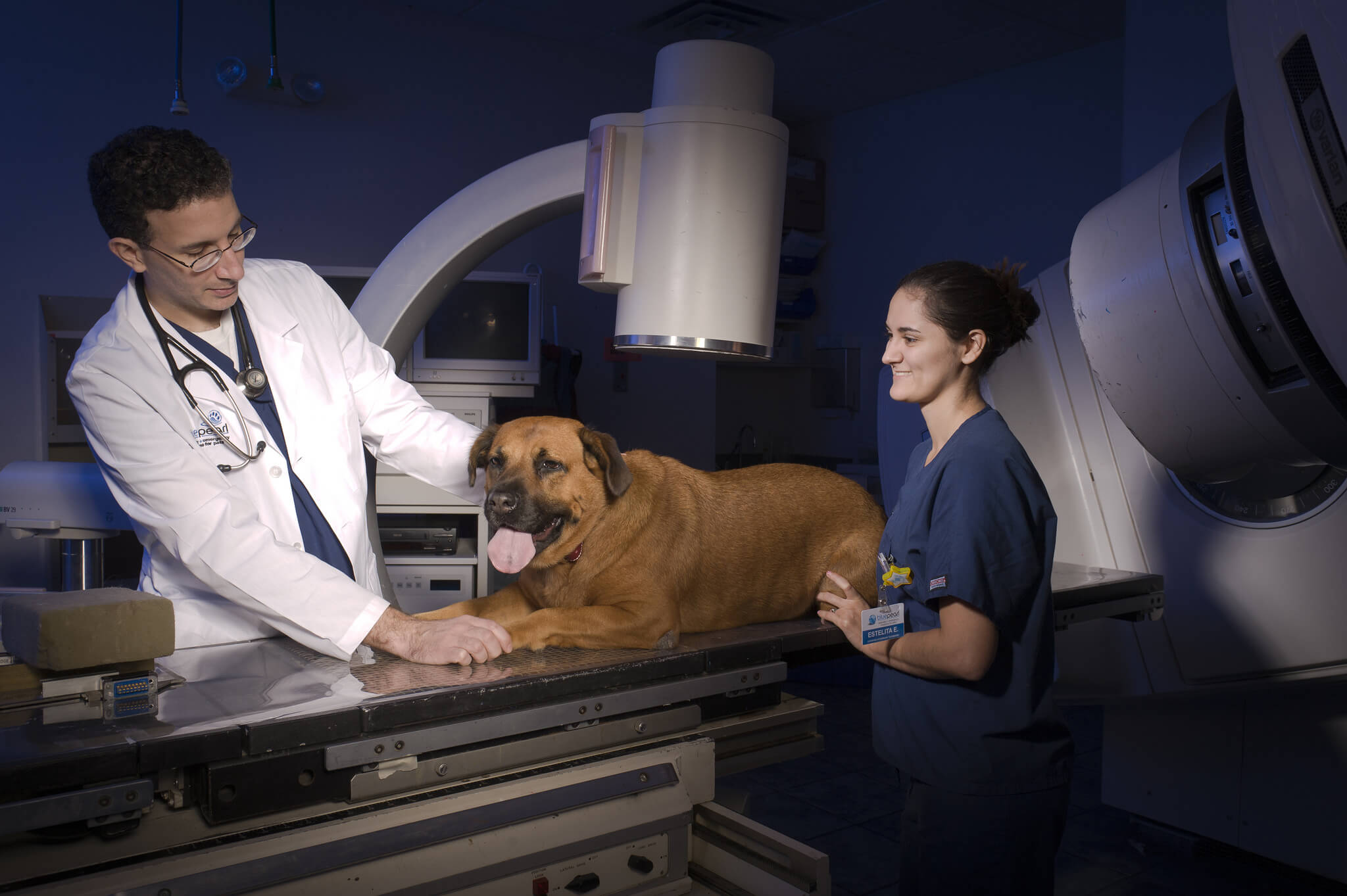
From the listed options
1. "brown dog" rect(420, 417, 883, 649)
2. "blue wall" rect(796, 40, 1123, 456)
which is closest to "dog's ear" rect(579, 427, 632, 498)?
"brown dog" rect(420, 417, 883, 649)

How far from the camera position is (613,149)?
1798 mm

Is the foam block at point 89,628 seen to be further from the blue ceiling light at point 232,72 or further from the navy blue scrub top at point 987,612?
the blue ceiling light at point 232,72

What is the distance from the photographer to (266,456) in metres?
1.82

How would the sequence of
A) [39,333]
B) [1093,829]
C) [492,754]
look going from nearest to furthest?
[492,754], [1093,829], [39,333]

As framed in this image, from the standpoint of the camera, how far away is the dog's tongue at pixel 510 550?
167cm

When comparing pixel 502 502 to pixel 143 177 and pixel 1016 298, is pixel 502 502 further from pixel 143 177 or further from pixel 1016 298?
pixel 1016 298

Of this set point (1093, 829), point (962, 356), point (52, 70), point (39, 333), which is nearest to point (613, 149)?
point (962, 356)

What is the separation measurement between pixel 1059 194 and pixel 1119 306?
4845mm

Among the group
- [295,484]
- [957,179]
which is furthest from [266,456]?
[957,179]

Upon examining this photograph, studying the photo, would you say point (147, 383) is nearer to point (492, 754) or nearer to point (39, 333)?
point (492, 754)

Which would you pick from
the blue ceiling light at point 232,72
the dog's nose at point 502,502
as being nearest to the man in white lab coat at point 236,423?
the dog's nose at point 502,502

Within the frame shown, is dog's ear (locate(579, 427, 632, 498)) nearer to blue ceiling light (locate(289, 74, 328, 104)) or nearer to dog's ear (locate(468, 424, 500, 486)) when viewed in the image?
dog's ear (locate(468, 424, 500, 486))

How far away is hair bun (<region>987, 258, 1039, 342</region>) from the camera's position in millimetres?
1616

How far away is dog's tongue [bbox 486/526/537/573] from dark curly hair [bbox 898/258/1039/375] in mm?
805
